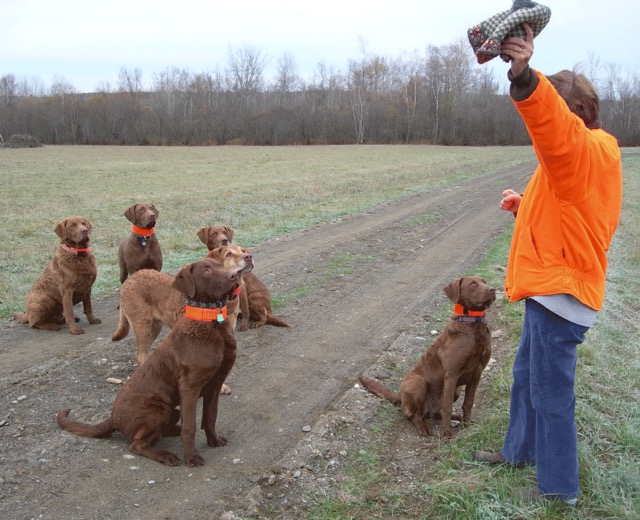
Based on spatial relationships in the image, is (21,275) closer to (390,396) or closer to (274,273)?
(274,273)

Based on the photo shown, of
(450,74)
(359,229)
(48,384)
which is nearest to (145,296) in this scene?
(48,384)

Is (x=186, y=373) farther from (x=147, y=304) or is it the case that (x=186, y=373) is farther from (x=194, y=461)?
(x=147, y=304)

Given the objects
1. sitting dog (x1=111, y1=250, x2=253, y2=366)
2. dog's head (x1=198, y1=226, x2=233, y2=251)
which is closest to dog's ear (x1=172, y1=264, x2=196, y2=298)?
sitting dog (x1=111, y1=250, x2=253, y2=366)

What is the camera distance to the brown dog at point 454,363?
493 centimetres

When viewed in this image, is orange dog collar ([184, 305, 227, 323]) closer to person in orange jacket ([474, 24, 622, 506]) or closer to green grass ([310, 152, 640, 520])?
green grass ([310, 152, 640, 520])

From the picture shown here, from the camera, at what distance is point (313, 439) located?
16.0 feet

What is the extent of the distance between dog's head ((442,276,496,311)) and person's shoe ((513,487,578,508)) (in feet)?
5.29

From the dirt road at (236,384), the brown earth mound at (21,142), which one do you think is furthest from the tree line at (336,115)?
the dirt road at (236,384)

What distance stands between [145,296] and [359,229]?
29.9 ft

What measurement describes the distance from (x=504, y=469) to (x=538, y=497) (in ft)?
1.51

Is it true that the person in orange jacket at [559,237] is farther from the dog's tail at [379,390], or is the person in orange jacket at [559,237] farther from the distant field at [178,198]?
the distant field at [178,198]

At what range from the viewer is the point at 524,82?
9.25 feet

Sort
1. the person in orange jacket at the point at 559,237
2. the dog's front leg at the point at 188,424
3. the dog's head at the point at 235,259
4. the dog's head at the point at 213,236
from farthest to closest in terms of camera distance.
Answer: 1. the dog's head at the point at 213,236
2. the dog's head at the point at 235,259
3. the dog's front leg at the point at 188,424
4. the person in orange jacket at the point at 559,237

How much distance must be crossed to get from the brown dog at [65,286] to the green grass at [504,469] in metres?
4.28
